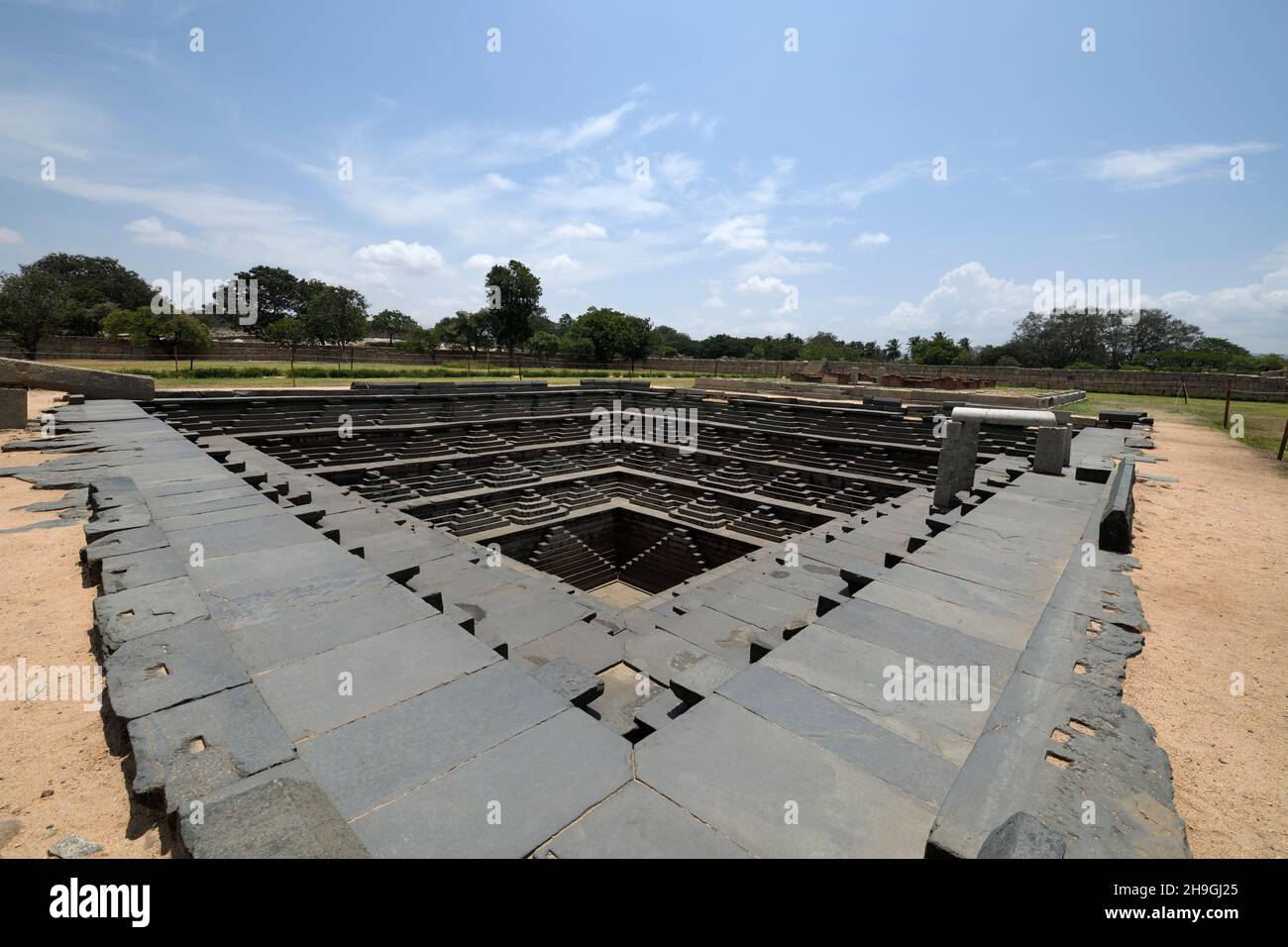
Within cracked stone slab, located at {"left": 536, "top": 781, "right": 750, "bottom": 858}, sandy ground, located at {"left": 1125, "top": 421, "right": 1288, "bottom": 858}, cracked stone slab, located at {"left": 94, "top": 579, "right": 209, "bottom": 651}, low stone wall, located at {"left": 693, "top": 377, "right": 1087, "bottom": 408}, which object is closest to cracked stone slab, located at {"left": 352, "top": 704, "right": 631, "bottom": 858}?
cracked stone slab, located at {"left": 536, "top": 781, "right": 750, "bottom": 858}

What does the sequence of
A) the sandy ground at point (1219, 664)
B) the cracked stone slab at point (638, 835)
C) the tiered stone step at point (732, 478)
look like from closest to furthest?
the cracked stone slab at point (638, 835) → the sandy ground at point (1219, 664) → the tiered stone step at point (732, 478)

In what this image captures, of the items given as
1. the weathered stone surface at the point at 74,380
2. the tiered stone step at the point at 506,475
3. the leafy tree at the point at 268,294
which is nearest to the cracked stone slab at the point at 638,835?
the tiered stone step at the point at 506,475

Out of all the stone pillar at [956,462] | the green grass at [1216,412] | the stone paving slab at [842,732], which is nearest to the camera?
the stone paving slab at [842,732]

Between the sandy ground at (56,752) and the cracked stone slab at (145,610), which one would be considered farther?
the cracked stone slab at (145,610)

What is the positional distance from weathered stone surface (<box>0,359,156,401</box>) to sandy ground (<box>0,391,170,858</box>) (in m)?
10.8

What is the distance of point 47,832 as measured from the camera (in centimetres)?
212

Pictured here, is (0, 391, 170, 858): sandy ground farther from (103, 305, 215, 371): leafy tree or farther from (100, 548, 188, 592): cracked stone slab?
(103, 305, 215, 371): leafy tree

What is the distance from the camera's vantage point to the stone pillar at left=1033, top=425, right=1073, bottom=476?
28.0 feet

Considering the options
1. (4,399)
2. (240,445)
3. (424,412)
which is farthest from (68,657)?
(424,412)

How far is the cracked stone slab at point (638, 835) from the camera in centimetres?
185

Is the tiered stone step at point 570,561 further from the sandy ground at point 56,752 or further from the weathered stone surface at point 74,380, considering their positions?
the weathered stone surface at point 74,380

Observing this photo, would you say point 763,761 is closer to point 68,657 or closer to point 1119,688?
point 1119,688

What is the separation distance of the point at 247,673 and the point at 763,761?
258 centimetres

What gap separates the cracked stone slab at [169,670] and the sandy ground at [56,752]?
237 mm
